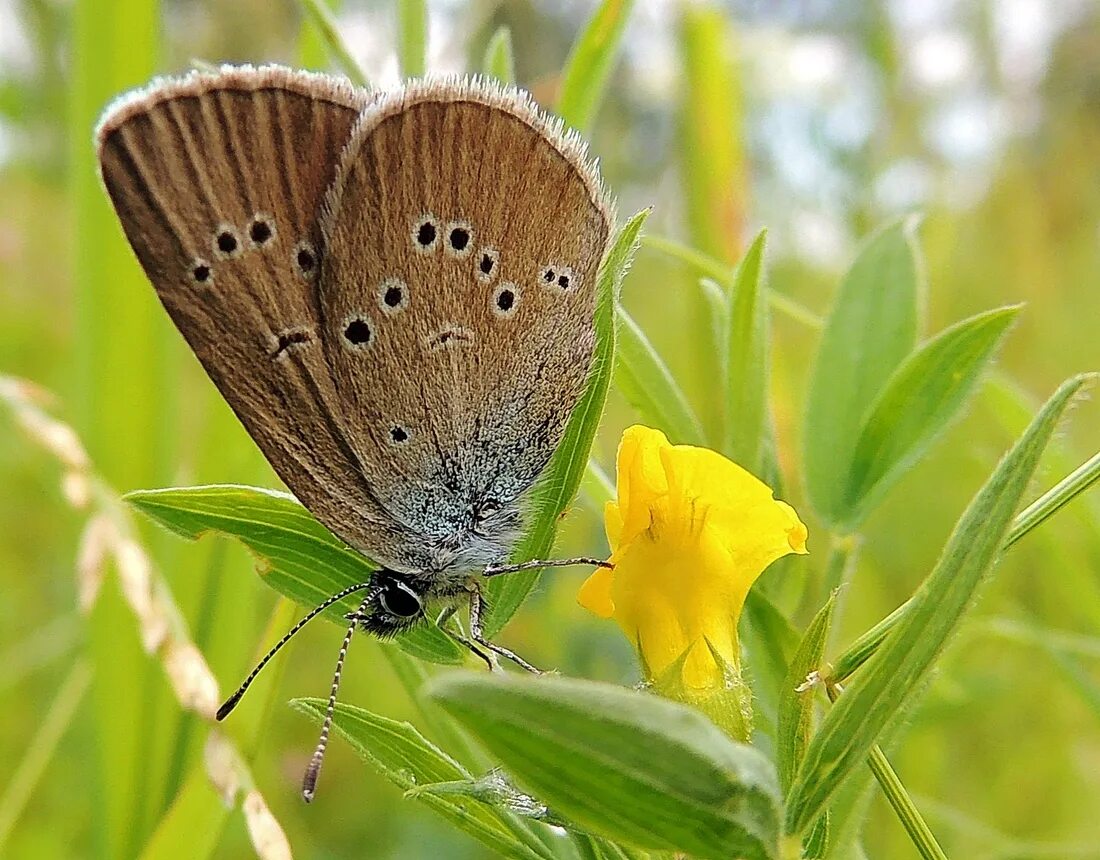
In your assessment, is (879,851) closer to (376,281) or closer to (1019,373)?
(376,281)

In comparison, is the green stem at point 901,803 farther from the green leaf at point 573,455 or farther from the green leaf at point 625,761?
the green leaf at point 573,455

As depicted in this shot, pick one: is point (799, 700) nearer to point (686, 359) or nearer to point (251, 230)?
point (251, 230)

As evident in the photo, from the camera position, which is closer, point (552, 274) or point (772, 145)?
point (552, 274)

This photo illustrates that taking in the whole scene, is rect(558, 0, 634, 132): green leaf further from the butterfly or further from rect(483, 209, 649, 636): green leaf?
rect(483, 209, 649, 636): green leaf

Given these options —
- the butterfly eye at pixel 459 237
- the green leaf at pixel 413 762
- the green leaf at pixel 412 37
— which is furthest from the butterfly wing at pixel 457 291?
the green leaf at pixel 413 762

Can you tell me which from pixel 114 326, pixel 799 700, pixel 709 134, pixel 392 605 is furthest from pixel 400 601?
pixel 709 134

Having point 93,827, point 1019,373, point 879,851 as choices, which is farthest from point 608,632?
point 1019,373
